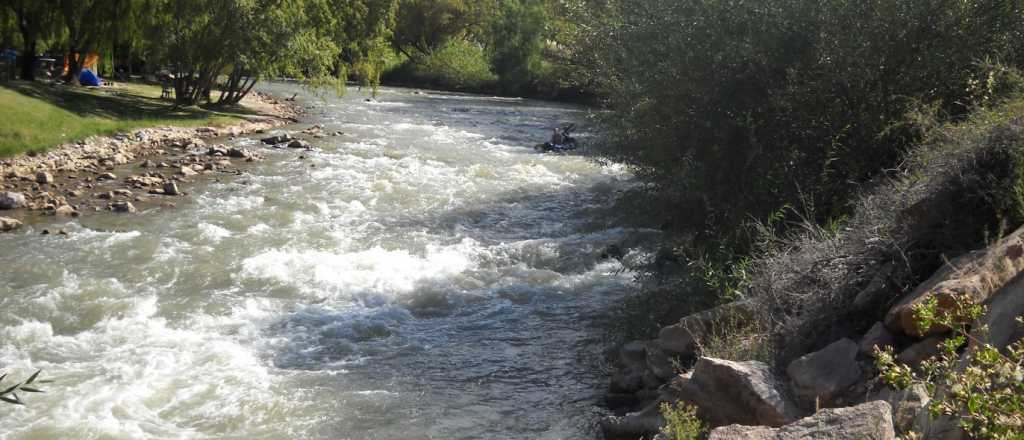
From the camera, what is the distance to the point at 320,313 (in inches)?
444

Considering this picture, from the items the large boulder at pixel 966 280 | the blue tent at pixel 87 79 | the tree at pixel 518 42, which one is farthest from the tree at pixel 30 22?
the large boulder at pixel 966 280

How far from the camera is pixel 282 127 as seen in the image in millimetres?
28812

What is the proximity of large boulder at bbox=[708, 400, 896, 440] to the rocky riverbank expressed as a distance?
1381 cm

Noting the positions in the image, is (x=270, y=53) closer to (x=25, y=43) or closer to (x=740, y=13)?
(x=25, y=43)

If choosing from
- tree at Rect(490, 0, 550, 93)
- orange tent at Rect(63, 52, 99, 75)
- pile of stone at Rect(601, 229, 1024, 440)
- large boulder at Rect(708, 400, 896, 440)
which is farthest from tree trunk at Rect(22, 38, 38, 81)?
large boulder at Rect(708, 400, 896, 440)

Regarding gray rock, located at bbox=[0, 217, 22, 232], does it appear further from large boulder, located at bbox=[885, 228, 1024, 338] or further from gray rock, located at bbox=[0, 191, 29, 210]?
large boulder, located at bbox=[885, 228, 1024, 338]

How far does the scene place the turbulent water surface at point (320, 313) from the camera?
8422 mm

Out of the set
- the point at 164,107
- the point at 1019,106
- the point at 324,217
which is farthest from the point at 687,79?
the point at 164,107

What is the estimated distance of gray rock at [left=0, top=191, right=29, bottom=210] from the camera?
16031 millimetres

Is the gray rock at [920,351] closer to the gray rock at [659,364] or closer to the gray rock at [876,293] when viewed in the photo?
the gray rock at [876,293]

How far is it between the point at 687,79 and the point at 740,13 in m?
0.94

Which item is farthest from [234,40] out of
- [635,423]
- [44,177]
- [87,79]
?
[635,423]

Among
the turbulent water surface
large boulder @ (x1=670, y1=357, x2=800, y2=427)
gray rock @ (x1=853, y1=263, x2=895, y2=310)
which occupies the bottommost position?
the turbulent water surface

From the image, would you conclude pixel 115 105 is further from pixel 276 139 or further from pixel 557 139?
pixel 557 139
